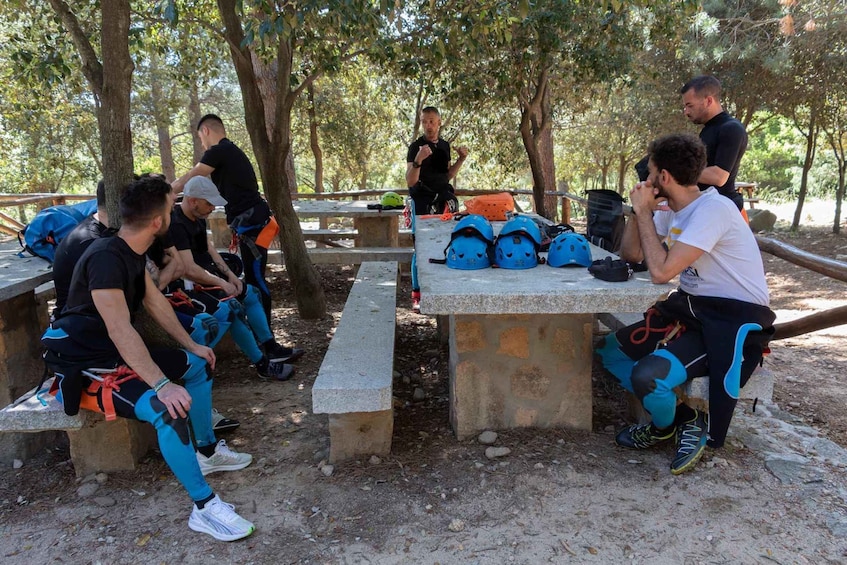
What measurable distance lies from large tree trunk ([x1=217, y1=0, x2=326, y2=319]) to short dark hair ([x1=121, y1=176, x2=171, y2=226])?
8.72 feet

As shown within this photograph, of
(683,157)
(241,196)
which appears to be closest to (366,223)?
(241,196)

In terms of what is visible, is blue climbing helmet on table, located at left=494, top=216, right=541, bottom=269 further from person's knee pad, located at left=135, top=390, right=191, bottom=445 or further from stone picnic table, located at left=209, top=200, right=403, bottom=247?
A: stone picnic table, located at left=209, top=200, right=403, bottom=247

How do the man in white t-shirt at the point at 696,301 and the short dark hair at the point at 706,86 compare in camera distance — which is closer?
the man in white t-shirt at the point at 696,301

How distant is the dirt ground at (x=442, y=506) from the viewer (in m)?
2.27

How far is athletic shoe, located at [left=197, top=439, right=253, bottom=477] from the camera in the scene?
288 centimetres

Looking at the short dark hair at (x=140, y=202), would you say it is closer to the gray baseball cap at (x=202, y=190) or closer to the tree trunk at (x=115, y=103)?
the tree trunk at (x=115, y=103)

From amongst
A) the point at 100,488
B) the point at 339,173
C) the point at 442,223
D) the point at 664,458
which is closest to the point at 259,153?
the point at 442,223

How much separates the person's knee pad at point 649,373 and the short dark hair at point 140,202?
7.39ft

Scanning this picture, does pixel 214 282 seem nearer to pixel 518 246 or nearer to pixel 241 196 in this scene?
pixel 241 196

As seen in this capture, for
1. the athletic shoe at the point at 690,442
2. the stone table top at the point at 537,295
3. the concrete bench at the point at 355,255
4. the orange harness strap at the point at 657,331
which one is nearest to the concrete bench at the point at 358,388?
the stone table top at the point at 537,295

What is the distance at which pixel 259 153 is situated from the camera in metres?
5.29

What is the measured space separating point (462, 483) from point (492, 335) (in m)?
0.74

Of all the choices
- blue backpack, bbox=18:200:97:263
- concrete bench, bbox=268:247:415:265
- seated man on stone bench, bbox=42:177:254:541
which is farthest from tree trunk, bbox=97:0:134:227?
concrete bench, bbox=268:247:415:265

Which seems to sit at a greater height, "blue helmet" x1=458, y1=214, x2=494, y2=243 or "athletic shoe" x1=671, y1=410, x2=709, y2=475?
"blue helmet" x1=458, y1=214, x2=494, y2=243
